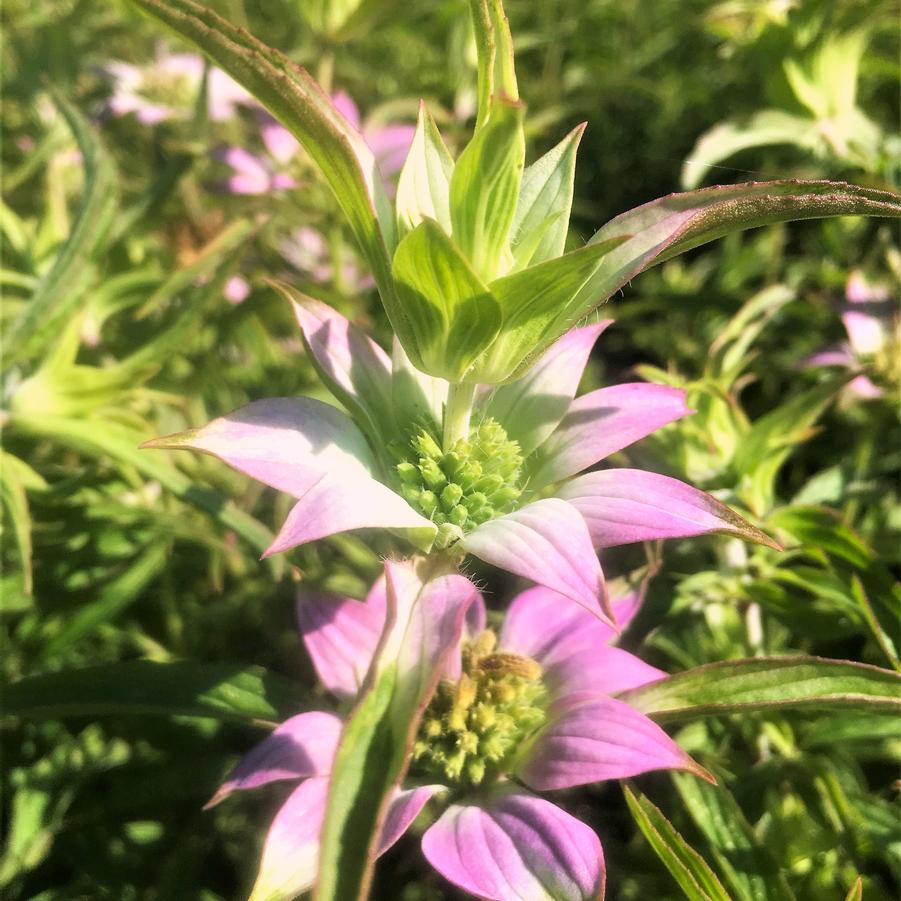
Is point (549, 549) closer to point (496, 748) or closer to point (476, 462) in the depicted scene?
point (476, 462)

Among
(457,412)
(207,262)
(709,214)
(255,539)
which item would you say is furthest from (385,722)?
(207,262)

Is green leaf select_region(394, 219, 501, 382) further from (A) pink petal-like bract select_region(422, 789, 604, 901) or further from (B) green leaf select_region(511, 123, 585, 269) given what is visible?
(A) pink petal-like bract select_region(422, 789, 604, 901)

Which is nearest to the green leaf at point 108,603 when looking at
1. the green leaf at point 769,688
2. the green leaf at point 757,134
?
the green leaf at point 769,688

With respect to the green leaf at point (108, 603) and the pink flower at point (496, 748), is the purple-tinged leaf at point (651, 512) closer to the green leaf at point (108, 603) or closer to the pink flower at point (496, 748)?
the pink flower at point (496, 748)

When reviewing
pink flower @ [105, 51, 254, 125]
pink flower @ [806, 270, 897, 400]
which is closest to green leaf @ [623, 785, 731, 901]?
pink flower @ [806, 270, 897, 400]

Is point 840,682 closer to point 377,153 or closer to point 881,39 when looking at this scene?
point 377,153
